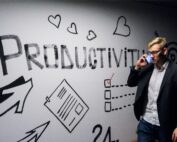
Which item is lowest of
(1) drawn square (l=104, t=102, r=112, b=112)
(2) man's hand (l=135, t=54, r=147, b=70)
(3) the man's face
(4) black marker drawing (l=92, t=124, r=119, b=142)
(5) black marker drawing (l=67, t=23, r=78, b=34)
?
(4) black marker drawing (l=92, t=124, r=119, b=142)

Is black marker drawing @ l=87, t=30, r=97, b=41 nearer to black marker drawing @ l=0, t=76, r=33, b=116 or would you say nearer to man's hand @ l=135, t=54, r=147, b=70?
man's hand @ l=135, t=54, r=147, b=70

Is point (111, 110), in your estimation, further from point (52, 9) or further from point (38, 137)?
point (52, 9)

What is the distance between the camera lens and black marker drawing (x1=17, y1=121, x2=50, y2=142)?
9.41 ft

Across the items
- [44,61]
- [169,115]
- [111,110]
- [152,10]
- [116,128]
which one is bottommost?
[116,128]

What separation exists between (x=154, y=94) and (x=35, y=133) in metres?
1.23

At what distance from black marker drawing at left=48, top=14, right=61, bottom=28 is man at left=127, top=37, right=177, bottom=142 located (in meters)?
0.91

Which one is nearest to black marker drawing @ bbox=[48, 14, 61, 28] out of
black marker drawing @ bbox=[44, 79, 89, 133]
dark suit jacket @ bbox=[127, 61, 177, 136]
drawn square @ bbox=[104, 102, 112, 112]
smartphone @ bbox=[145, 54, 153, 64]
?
black marker drawing @ bbox=[44, 79, 89, 133]

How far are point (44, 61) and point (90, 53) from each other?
0.55 meters

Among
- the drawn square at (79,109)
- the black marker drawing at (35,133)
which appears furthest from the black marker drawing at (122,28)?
the black marker drawing at (35,133)

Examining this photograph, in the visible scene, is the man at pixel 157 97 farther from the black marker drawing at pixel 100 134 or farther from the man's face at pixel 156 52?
the black marker drawing at pixel 100 134

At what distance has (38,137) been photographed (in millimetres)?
2930

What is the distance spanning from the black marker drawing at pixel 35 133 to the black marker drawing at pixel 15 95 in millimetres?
251

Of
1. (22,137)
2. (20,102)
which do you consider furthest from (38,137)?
(20,102)

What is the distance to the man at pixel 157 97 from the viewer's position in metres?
2.52
